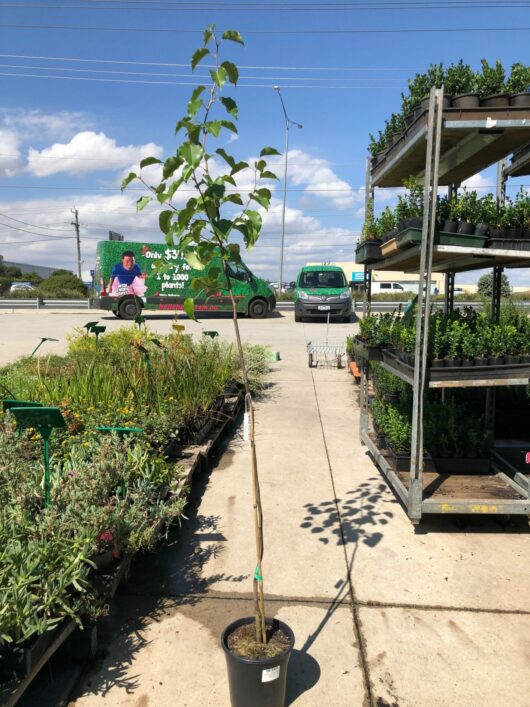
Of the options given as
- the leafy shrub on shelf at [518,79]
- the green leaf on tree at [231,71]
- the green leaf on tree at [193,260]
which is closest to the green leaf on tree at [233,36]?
the green leaf on tree at [231,71]

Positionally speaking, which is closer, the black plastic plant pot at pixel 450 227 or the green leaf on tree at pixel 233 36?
the green leaf on tree at pixel 233 36

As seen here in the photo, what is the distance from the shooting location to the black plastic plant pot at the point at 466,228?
3465 mm

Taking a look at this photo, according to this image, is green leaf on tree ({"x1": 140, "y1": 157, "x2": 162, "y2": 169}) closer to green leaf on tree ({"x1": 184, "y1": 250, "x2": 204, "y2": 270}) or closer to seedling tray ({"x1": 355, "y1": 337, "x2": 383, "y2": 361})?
green leaf on tree ({"x1": 184, "y1": 250, "x2": 204, "y2": 270})

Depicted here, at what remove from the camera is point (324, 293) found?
19.5m

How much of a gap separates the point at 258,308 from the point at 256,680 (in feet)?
65.2

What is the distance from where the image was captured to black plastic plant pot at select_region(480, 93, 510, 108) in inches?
130

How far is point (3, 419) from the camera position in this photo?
13.5 feet

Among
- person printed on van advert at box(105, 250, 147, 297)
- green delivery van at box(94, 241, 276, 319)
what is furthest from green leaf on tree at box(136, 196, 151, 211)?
person printed on van advert at box(105, 250, 147, 297)

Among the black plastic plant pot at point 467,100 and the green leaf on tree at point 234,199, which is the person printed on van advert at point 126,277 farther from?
the green leaf on tree at point 234,199

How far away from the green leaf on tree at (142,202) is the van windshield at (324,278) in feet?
58.3

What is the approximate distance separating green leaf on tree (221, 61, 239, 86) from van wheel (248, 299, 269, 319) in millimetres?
19784

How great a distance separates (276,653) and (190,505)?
2.16 m

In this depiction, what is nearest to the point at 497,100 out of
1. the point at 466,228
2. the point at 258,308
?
the point at 466,228

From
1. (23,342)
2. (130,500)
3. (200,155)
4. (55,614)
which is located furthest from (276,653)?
(23,342)
